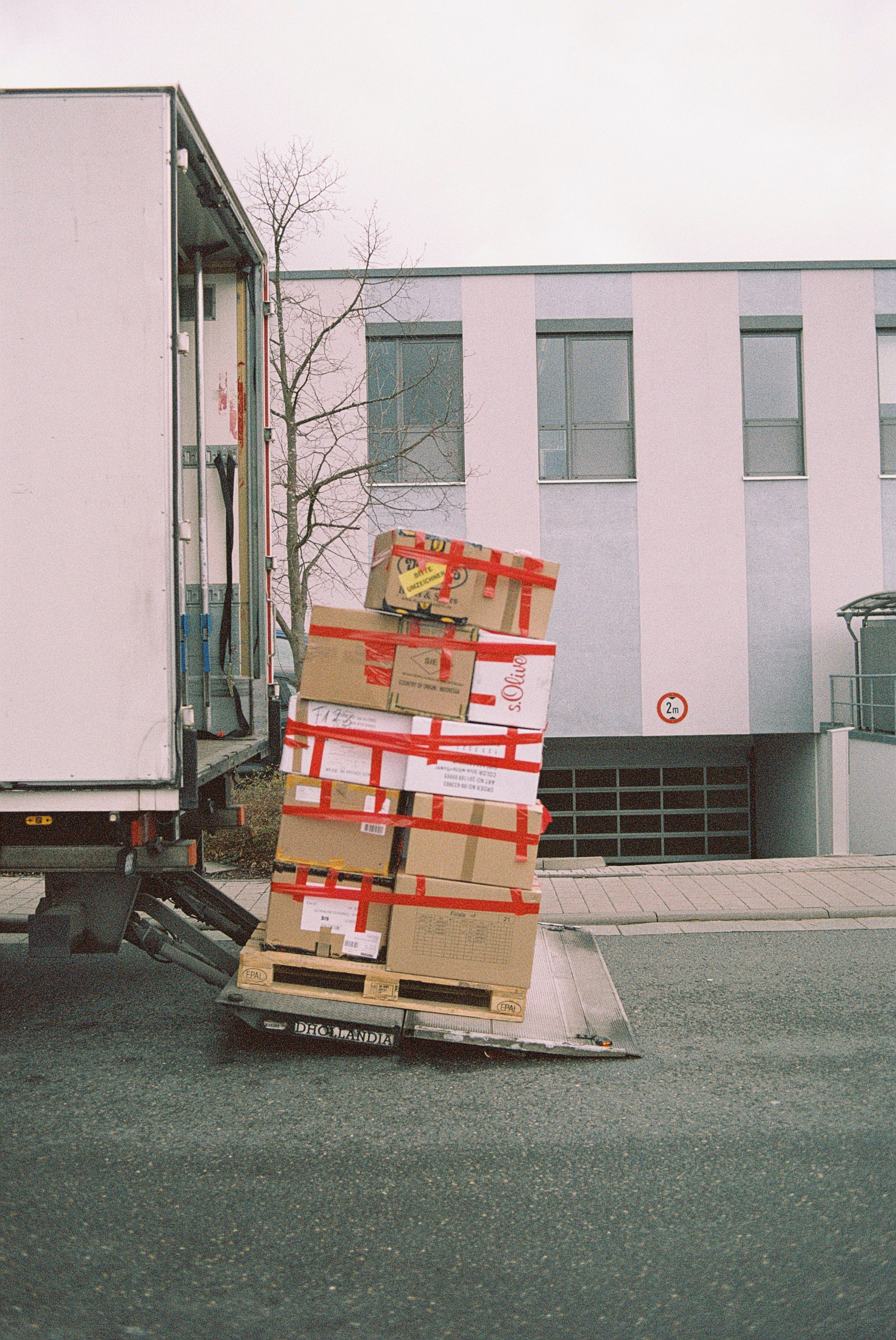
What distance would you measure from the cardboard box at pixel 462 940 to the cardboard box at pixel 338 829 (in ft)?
0.70

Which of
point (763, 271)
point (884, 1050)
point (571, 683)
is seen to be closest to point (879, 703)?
point (571, 683)

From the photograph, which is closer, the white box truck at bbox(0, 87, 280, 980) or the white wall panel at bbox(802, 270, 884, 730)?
the white box truck at bbox(0, 87, 280, 980)

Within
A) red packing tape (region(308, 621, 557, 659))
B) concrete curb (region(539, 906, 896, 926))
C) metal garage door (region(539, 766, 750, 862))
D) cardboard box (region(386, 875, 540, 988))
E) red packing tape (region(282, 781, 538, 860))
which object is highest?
red packing tape (region(308, 621, 557, 659))

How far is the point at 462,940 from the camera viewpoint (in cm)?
423

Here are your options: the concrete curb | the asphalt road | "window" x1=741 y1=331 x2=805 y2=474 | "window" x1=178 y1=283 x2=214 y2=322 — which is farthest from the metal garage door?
"window" x1=178 y1=283 x2=214 y2=322

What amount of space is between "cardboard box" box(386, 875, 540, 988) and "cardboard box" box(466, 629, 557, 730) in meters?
0.75

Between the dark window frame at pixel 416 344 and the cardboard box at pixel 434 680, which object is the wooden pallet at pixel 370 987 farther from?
the dark window frame at pixel 416 344

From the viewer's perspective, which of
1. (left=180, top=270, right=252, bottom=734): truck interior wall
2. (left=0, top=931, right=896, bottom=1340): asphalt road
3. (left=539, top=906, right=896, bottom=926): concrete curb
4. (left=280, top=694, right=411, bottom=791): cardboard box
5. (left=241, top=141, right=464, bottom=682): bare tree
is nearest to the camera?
(left=0, top=931, right=896, bottom=1340): asphalt road

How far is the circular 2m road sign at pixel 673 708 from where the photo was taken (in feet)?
48.6

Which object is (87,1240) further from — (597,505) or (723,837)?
(723,837)

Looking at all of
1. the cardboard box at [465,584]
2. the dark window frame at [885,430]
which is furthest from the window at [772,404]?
the cardboard box at [465,584]

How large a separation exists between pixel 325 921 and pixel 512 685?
1.30 meters

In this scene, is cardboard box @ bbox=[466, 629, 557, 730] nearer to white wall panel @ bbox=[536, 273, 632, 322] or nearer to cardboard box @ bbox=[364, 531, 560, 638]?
cardboard box @ bbox=[364, 531, 560, 638]

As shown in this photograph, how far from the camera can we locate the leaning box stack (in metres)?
4.24
